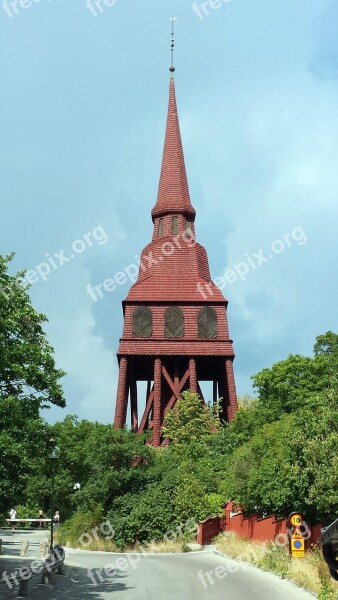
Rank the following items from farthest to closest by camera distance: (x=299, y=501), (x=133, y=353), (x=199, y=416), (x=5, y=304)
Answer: (x=133, y=353)
(x=199, y=416)
(x=299, y=501)
(x=5, y=304)

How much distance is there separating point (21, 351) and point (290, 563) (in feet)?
33.6

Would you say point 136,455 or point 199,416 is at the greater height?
point 199,416

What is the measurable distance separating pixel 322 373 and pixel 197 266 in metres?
22.8

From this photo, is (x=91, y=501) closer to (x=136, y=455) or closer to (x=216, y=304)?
(x=136, y=455)

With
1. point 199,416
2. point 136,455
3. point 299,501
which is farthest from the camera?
point 199,416

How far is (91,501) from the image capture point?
3950 cm

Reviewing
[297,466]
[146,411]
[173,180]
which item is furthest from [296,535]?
[173,180]

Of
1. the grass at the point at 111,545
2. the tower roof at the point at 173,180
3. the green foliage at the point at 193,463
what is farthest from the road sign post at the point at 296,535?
the tower roof at the point at 173,180

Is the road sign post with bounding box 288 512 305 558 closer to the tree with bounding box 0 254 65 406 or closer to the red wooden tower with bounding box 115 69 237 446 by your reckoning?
the tree with bounding box 0 254 65 406

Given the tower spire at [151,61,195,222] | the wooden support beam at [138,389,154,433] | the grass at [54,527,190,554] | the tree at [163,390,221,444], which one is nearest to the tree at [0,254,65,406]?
the grass at [54,527,190,554]

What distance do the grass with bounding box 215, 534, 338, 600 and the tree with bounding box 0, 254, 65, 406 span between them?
8382 millimetres

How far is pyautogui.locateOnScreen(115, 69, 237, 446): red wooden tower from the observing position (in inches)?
2584

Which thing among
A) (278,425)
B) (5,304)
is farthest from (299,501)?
(5,304)

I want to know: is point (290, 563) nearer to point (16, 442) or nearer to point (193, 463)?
point (16, 442)
